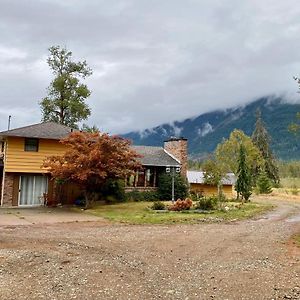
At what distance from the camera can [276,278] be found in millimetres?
8758

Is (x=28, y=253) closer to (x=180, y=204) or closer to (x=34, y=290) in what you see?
(x=34, y=290)

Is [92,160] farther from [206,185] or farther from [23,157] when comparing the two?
[206,185]

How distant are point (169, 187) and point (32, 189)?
10.4 m

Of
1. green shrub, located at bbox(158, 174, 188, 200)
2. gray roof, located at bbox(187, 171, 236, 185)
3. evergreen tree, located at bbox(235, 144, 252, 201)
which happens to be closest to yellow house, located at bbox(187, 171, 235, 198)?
gray roof, located at bbox(187, 171, 236, 185)

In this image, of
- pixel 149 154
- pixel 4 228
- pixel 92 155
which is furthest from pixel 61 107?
pixel 4 228

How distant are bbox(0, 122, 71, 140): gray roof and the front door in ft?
9.26

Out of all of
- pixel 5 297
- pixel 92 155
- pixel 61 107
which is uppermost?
pixel 61 107

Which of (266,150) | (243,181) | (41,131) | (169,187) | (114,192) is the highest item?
(266,150)

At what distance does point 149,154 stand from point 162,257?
946 inches

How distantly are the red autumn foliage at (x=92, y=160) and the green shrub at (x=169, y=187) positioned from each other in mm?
7353

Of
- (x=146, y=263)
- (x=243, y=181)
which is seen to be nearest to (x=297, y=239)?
(x=146, y=263)

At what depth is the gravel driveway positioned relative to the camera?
7.64 metres

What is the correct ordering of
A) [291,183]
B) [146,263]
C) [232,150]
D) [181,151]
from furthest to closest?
[291,183]
[232,150]
[181,151]
[146,263]

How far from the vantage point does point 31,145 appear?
90.5 feet
